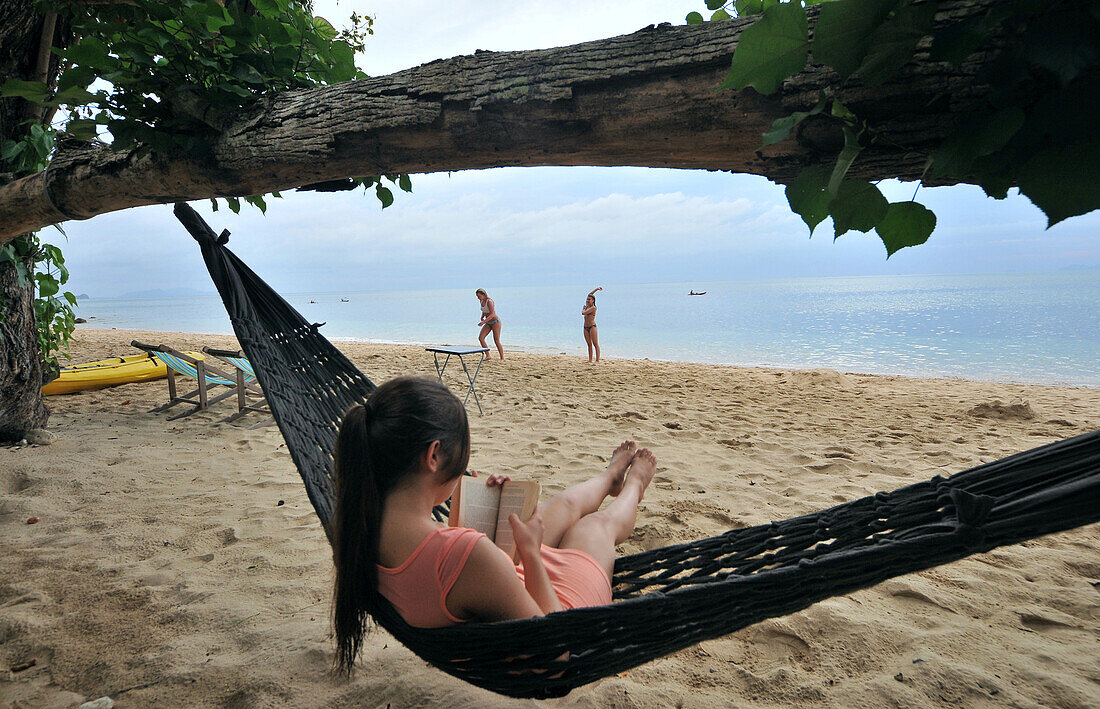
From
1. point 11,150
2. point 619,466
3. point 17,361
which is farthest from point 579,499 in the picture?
point 17,361

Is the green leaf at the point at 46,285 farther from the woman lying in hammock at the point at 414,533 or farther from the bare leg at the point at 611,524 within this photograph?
the bare leg at the point at 611,524

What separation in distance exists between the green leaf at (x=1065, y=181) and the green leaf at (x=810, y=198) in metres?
0.22

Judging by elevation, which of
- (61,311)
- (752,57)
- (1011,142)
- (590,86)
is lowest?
(61,311)

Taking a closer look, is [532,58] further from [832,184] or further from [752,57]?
[832,184]

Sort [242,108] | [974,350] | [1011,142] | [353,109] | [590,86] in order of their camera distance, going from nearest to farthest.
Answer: [1011,142] → [590,86] → [353,109] → [242,108] → [974,350]

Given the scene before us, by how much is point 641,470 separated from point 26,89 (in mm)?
1947

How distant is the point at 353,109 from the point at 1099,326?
72.3 feet

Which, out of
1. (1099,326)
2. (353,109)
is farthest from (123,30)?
(1099,326)

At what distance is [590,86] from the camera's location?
1103 millimetres

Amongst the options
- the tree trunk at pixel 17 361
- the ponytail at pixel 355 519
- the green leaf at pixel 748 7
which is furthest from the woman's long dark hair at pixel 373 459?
the tree trunk at pixel 17 361

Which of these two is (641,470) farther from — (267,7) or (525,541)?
(267,7)

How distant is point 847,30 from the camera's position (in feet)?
2.18

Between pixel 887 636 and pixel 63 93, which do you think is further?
pixel 887 636

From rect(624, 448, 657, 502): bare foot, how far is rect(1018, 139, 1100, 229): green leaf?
1319 mm
